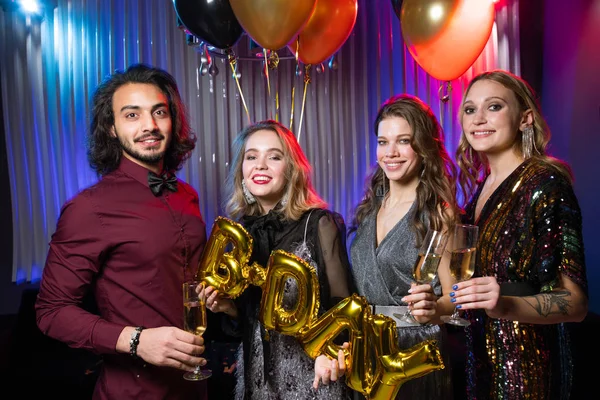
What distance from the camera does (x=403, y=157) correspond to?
7.25ft

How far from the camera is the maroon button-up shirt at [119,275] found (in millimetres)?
1841

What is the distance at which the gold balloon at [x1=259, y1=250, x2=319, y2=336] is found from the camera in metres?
1.74

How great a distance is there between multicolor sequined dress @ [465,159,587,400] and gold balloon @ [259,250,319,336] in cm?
66

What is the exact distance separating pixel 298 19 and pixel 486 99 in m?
0.98

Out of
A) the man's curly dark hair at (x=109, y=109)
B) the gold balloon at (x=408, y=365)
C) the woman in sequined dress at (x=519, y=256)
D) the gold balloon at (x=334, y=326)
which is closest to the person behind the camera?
the gold balloon at (x=408, y=365)

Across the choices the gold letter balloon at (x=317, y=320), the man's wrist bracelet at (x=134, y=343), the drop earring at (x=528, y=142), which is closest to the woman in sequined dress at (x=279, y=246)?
the gold letter balloon at (x=317, y=320)

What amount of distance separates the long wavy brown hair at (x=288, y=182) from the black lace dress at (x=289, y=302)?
0.05 metres

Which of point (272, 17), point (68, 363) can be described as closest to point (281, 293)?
point (272, 17)

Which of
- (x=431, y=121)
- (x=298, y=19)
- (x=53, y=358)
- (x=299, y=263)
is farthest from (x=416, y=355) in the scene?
(x=53, y=358)

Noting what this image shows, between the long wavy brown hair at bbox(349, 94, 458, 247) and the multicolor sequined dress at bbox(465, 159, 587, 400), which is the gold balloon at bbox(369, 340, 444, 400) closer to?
the multicolor sequined dress at bbox(465, 159, 587, 400)


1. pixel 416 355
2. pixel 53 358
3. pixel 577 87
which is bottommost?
pixel 53 358

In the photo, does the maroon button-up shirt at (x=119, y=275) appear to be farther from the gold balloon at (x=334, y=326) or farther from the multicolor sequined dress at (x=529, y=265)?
the multicolor sequined dress at (x=529, y=265)

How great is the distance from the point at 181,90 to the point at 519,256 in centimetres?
402

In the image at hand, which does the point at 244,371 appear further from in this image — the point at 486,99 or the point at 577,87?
the point at 577,87
